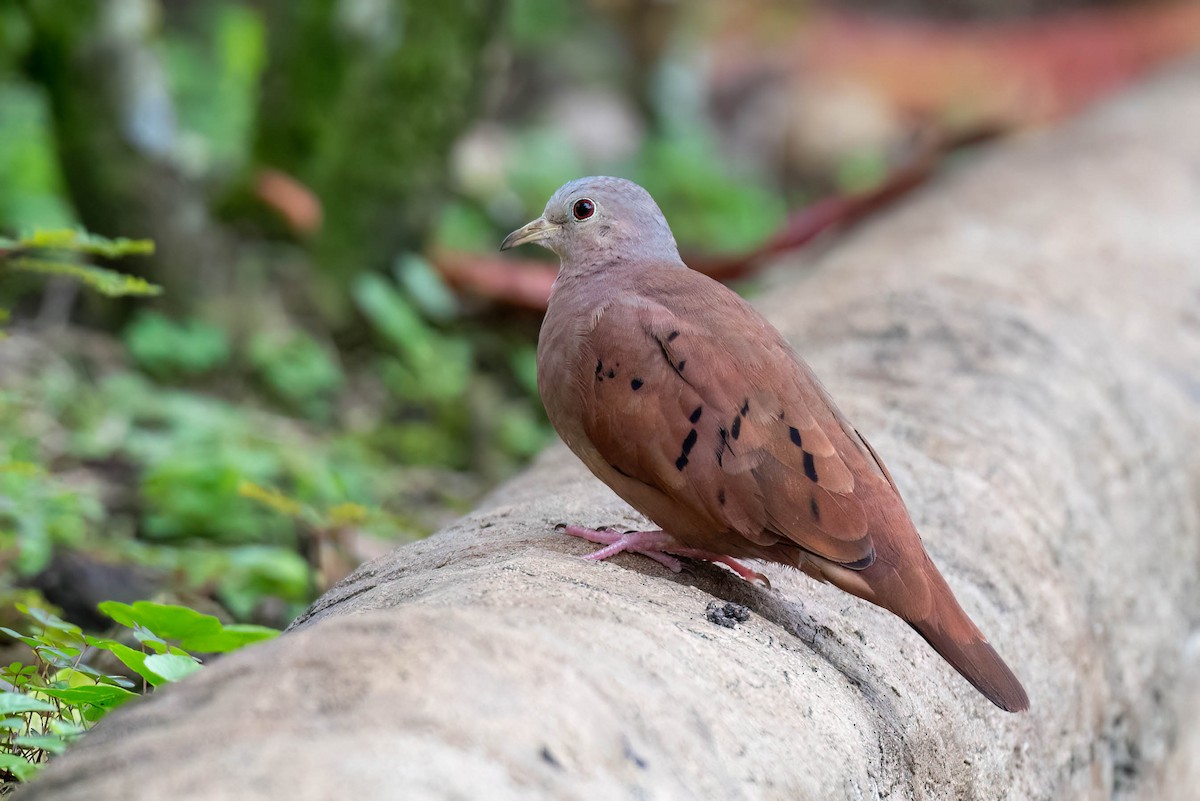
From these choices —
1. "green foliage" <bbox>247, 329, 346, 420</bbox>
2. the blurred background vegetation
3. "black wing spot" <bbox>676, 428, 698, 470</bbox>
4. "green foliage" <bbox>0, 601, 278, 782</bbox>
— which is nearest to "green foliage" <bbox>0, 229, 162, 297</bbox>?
the blurred background vegetation

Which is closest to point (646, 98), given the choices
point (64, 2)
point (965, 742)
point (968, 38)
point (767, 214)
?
point (767, 214)

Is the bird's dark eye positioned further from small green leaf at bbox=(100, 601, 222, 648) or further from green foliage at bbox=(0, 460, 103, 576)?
green foliage at bbox=(0, 460, 103, 576)

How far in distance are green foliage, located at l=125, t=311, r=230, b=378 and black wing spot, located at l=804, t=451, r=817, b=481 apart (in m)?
3.65

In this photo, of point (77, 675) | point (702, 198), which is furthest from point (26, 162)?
point (77, 675)

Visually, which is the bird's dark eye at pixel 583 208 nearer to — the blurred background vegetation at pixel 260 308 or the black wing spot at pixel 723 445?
the black wing spot at pixel 723 445

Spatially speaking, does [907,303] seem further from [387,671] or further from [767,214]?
[767,214]

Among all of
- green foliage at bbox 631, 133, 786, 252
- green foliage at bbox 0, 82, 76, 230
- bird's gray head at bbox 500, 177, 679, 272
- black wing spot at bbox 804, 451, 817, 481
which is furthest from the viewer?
green foliage at bbox 631, 133, 786, 252

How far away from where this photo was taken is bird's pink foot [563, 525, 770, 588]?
2688 mm

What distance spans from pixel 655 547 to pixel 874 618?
47cm

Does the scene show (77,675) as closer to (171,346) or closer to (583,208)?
(583,208)

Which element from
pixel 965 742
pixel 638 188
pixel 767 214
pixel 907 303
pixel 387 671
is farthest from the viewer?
pixel 767 214

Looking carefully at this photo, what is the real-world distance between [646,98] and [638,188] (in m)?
8.38

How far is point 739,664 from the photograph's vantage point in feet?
7.23

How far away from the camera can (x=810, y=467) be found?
2537mm
